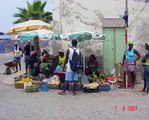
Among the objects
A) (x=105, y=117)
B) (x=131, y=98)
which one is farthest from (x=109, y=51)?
(x=105, y=117)

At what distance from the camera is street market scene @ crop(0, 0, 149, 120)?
10867 millimetres

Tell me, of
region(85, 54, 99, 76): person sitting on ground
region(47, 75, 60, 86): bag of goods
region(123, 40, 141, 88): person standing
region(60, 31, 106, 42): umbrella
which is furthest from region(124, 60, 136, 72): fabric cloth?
region(47, 75, 60, 86): bag of goods

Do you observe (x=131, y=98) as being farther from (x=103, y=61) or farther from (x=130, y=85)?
(x=103, y=61)

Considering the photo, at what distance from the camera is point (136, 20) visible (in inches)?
662

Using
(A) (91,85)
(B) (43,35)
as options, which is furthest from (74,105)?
(B) (43,35)

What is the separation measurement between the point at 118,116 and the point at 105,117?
14.2 inches

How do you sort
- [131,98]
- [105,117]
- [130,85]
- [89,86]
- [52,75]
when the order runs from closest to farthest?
1. [105,117]
2. [131,98]
3. [89,86]
4. [130,85]
5. [52,75]

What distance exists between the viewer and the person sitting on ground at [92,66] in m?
16.4

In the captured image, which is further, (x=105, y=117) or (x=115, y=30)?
(x=115, y=30)

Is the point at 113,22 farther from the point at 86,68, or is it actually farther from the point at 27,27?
the point at 27,27

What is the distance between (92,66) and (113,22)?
2.33 m

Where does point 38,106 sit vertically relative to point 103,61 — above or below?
below

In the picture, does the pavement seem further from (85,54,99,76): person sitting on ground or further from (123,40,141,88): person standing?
(85,54,99,76): person sitting on ground
